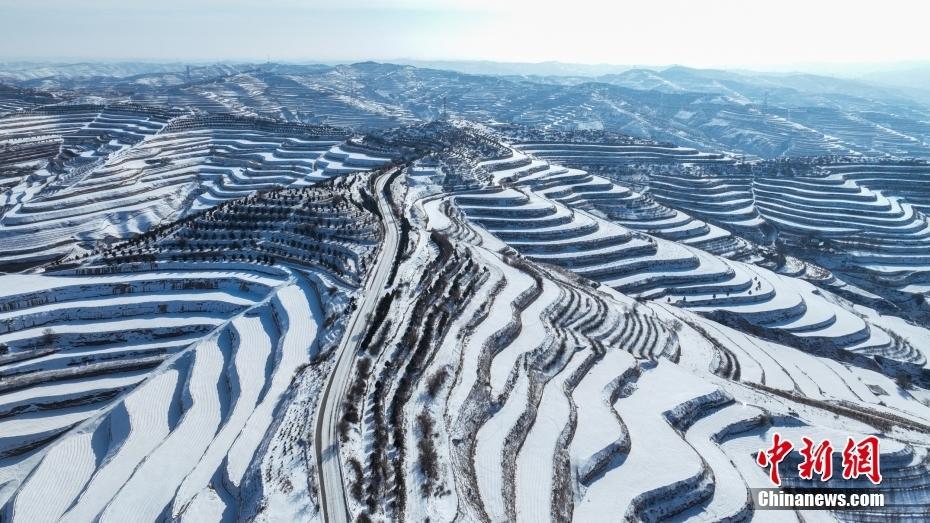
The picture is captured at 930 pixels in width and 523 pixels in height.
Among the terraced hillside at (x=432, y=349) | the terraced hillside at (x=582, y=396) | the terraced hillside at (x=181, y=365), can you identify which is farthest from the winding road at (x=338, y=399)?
the terraced hillside at (x=181, y=365)

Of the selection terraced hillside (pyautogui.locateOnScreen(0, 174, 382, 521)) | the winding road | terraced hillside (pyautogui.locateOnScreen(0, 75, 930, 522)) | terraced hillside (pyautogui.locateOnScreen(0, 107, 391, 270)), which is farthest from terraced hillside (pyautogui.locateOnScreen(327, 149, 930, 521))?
terraced hillside (pyautogui.locateOnScreen(0, 107, 391, 270))

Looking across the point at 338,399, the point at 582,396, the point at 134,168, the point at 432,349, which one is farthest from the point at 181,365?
the point at 134,168

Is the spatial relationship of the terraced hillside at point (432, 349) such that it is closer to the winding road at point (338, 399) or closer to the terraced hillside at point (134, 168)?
the winding road at point (338, 399)

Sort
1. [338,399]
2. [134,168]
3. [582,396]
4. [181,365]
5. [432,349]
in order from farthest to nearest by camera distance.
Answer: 1. [134,168]
2. [181,365]
3. [432,349]
4. [582,396]
5. [338,399]

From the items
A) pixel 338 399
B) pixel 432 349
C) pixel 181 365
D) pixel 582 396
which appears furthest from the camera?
pixel 181 365

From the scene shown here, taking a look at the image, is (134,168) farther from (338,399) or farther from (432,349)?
(338,399)

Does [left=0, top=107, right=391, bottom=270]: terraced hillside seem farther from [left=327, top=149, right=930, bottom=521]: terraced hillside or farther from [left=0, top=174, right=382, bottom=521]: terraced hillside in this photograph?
[left=327, top=149, right=930, bottom=521]: terraced hillside

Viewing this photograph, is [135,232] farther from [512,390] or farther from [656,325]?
[656,325]

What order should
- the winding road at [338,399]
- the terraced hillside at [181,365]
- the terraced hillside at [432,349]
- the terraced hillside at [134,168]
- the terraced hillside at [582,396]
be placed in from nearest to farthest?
the winding road at [338,399]
the terraced hillside at [582,396]
the terraced hillside at [181,365]
the terraced hillside at [432,349]
the terraced hillside at [134,168]
